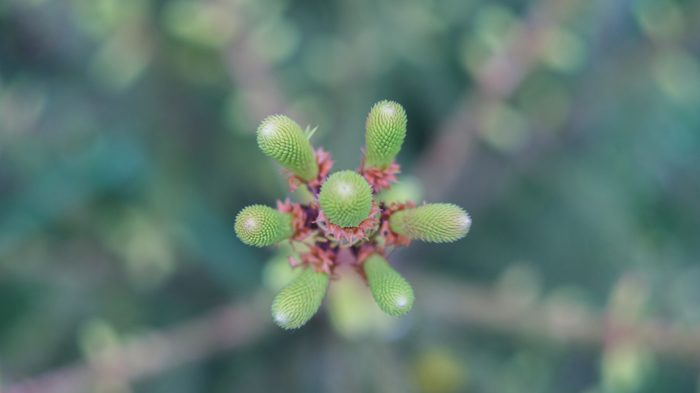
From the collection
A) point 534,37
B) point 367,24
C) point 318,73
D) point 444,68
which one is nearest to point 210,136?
point 318,73

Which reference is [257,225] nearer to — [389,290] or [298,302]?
[298,302]

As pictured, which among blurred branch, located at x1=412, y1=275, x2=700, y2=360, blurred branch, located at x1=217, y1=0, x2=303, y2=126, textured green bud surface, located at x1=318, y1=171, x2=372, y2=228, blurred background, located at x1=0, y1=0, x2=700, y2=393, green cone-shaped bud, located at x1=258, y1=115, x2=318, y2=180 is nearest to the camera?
textured green bud surface, located at x1=318, y1=171, x2=372, y2=228

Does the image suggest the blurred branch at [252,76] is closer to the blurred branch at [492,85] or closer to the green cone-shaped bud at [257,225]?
the blurred branch at [492,85]

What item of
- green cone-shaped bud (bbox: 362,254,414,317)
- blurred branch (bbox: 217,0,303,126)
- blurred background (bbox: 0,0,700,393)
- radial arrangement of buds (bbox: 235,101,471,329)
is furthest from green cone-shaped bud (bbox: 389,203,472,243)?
blurred branch (bbox: 217,0,303,126)

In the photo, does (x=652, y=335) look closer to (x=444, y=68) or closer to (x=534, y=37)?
(x=534, y=37)

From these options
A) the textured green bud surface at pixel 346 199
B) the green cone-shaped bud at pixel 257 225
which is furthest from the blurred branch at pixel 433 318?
the textured green bud surface at pixel 346 199

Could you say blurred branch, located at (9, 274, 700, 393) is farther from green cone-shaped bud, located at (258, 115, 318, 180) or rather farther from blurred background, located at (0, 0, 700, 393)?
green cone-shaped bud, located at (258, 115, 318, 180)

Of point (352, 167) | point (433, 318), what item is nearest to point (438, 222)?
point (352, 167)
